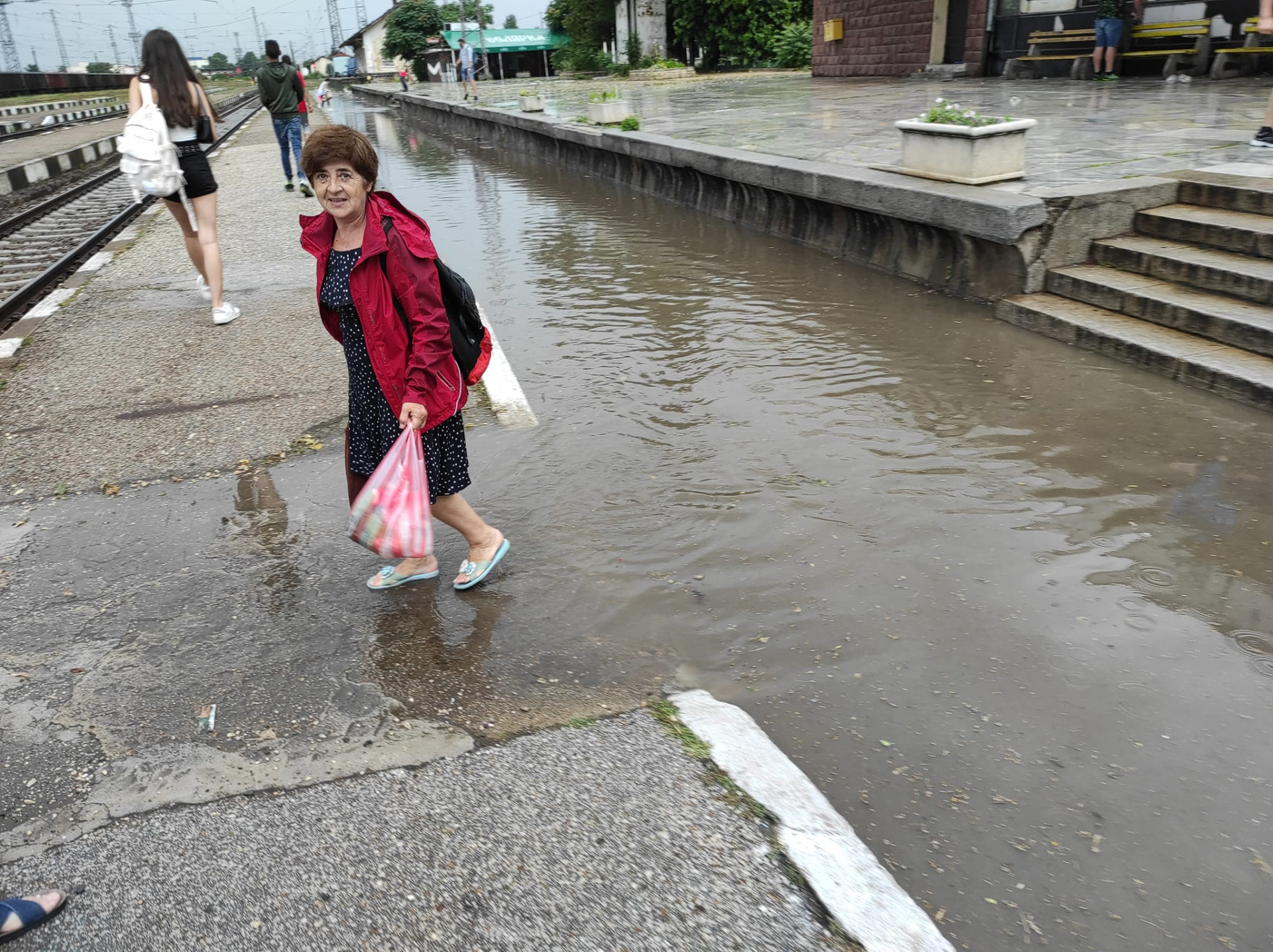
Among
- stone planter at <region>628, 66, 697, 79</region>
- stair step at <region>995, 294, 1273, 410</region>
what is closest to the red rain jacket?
stair step at <region>995, 294, 1273, 410</region>

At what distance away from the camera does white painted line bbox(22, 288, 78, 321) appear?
7.20m

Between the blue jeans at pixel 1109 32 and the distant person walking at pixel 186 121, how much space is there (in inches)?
549

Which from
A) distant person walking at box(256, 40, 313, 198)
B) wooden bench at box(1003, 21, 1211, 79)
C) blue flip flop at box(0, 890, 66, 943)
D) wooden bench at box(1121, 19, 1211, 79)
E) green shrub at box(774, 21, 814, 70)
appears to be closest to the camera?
blue flip flop at box(0, 890, 66, 943)

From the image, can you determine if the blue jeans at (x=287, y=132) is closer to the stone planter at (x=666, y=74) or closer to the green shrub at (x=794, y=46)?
the stone planter at (x=666, y=74)

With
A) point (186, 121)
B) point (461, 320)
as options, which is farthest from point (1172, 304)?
point (186, 121)

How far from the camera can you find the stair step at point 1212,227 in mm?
5461

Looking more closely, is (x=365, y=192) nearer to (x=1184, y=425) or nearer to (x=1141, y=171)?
(x=1184, y=425)

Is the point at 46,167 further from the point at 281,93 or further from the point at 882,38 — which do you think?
the point at 882,38

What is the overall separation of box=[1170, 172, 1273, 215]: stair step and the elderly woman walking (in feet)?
17.5

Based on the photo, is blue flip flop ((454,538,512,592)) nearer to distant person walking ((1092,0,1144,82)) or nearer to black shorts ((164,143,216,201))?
black shorts ((164,143,216,201))

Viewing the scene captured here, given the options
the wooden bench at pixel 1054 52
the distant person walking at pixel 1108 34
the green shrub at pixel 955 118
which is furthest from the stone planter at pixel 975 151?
the wooden bench at pixel 1054 52

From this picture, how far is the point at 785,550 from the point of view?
11.9ft

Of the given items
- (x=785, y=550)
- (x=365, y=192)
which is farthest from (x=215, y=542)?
(x=785, y=550)

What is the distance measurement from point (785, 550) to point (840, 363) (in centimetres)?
234
